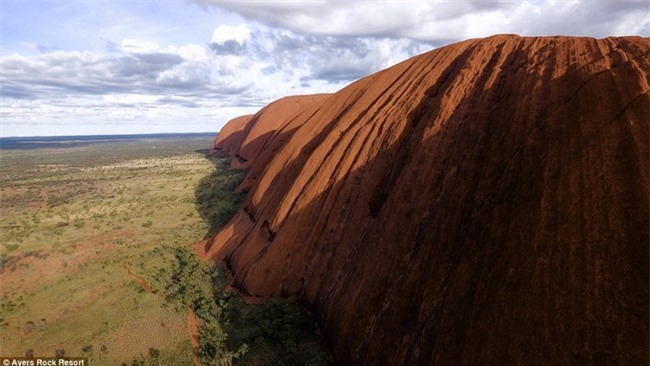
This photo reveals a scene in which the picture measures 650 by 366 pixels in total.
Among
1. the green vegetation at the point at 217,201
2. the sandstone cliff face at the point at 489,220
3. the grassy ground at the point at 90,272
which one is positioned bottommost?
the grassy ground at the point at 90,272

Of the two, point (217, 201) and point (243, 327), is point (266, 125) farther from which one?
point (243, 327)

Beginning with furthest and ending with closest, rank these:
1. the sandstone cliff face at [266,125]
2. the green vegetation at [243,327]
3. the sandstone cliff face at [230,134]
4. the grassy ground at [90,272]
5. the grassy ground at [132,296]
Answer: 1. the sandstone cliff face at [230,134]
2. the sandstone cliff face at [266,125]
3. the grassy ground at [90,272]
4. the grassy ground at [132,296]
5. the green vegetation at [243,327]

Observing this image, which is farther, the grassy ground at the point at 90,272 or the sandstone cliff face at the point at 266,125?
the sandstone cliff face at the point at 266,125

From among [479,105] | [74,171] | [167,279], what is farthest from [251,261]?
[74,171]

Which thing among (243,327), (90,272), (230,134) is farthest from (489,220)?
(230,134)

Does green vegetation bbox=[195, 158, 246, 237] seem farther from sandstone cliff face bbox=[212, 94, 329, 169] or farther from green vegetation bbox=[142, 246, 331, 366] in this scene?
green vegetation bbox=[142, 246, 331, 366]

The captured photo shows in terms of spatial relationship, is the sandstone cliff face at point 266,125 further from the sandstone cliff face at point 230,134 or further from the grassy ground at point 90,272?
the grassy ground at point 90,272

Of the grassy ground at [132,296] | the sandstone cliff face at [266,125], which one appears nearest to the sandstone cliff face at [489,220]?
the grassy ground at [132,296]
